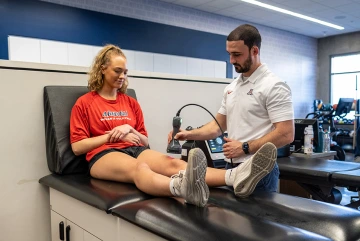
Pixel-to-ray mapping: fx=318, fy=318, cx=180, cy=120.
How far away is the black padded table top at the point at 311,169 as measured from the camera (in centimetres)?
215

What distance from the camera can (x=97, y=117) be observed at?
1.92 meters

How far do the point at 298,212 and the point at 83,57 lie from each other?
4.38 m

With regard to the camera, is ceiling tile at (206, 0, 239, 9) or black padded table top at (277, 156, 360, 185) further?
ceiling tile at (206, 0, 239, 9)

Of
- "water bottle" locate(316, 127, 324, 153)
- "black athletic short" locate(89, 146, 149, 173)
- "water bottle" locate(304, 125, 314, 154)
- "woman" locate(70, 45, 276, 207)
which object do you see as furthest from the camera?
"water bottle" locate(316, 127, 324, 153)

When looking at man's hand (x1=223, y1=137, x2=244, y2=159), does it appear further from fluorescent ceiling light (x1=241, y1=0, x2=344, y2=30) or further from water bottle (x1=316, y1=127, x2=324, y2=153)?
fluorescent ceiling light (x1=241, y1=0, x2=344, y2=30)

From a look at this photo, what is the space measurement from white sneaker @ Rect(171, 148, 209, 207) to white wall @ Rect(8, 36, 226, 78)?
12.7 ft

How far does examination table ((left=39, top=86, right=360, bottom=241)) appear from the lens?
1070 millimetres

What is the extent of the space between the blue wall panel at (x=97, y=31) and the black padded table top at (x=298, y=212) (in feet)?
13.1

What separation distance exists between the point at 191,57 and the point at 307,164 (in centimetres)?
420

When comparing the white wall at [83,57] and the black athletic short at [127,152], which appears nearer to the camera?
the black athletic short at [127,152]

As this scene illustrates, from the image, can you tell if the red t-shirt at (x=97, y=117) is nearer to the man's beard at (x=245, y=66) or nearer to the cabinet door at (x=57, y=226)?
the cabinet door at (x=57, y=226)

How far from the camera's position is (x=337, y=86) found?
29.9ft

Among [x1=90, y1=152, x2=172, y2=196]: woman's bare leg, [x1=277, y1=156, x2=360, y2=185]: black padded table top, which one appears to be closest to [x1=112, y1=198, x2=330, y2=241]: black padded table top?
[x1=90, y1=152, x2=172, y2=196]: woman's bare leg

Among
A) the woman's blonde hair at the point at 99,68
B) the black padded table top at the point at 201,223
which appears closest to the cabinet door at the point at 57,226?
the black padded table top at the point at 201,223
